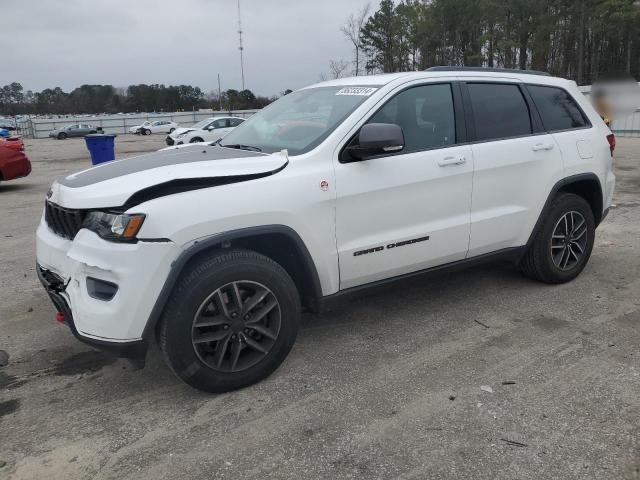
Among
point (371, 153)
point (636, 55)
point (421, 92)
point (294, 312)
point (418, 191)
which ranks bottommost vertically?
point (294, 312)

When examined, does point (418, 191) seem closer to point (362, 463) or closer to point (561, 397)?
point (561, 397)

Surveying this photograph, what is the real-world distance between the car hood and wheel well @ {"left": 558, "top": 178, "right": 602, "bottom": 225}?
279 cm

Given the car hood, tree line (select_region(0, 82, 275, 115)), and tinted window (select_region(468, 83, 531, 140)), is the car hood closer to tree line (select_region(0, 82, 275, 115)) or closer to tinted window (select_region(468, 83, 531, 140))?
tinted window (select_region(468, 83, 531, 140))

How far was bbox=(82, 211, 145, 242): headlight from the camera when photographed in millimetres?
2643

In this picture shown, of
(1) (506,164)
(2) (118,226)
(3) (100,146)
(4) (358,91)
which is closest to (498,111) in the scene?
(1) (506,164)

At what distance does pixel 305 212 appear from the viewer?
3117 mm

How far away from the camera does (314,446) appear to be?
A: 8.52 feet

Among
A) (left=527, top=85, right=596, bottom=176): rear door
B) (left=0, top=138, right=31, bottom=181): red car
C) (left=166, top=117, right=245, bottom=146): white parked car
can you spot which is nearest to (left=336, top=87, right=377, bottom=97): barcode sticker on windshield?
(left=527, top=85, right=596, bottom=176): rear door

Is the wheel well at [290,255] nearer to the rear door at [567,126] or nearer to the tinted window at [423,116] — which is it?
the tinted window at [423,116]

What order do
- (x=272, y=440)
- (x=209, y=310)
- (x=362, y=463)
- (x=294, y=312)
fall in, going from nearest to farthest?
1. (x=362, y=463)
2. (x=272, y=440)
3. (x=209, y=310)
4. (x=294, y=312)

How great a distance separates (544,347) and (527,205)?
1.20m

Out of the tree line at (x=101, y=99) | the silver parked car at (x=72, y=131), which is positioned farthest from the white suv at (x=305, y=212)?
the tree line at (x=101, y=99)

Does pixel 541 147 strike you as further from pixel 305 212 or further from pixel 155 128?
pixel 155 128

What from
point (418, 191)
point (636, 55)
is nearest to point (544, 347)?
point (418, 191)
